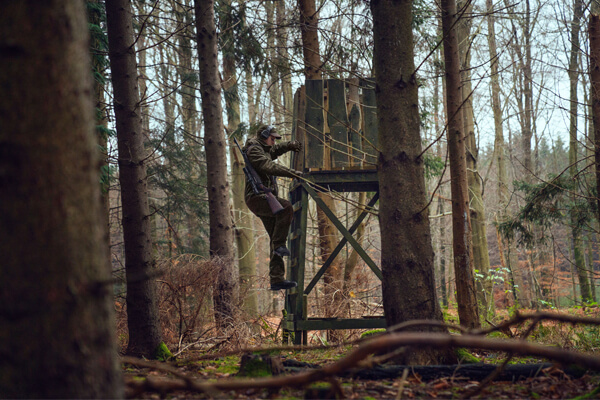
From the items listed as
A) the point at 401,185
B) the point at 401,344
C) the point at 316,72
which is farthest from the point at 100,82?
the point at 401,344

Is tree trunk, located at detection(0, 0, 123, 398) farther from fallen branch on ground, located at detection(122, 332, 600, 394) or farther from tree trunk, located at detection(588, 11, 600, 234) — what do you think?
tree trunk, located at detection(588, 11, 600, 234)

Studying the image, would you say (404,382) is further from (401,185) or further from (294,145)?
(294,145)

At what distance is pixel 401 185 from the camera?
5.06m

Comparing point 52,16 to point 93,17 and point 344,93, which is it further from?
point 93,17

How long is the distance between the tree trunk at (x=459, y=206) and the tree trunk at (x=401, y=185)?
9.46ft

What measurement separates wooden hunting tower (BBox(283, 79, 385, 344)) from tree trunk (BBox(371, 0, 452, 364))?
8.52 feet

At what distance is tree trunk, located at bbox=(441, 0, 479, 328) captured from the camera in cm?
786

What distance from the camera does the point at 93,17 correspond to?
11180mm

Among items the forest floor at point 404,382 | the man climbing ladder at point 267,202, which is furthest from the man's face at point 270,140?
the forest floor at point 404,382

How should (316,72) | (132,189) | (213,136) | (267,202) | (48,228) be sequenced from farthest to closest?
(316,72) → (213,136) → (267,202) → (132,189) → (48,228)

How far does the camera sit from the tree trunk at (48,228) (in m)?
2.19

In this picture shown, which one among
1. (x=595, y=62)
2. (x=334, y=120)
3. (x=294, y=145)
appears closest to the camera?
(x=294, y=145)

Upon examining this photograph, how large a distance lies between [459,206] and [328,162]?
2.18 m

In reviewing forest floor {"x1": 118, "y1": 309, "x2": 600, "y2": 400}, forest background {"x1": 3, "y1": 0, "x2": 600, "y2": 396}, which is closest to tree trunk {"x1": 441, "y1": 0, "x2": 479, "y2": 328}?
forest background {"x1": 3, "y1": 0, "x2": 600, "y2": 396}
